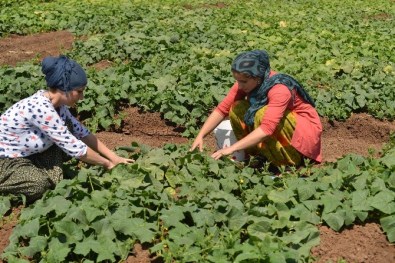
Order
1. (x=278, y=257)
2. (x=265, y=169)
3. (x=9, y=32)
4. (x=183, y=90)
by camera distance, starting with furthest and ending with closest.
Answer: (x=9, y=32), (x=183, y=90), (x=265, y=169), (x=278, y=257)

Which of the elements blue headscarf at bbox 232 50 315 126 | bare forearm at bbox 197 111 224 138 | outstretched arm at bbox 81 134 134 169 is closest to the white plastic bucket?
bare forearm at bbox 197 111 224 138

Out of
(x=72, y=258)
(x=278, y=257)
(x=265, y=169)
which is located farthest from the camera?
(x=265, y=169)

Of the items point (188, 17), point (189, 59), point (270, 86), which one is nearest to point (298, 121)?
point (270, 86)

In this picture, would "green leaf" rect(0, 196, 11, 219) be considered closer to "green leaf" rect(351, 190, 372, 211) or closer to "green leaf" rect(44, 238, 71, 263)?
"green leaf" rect(44, 238, 71, 263)

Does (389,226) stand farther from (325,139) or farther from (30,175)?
(325,139)

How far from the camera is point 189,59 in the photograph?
27.9 ft

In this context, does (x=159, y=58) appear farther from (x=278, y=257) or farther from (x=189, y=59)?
(x=278, y=257)

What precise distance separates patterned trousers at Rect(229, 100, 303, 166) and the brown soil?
42.2 inches

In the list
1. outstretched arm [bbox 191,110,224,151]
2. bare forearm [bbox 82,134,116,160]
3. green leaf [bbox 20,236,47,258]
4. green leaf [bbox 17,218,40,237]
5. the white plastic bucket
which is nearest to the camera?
green leaf [bbox 20,236,47,258]

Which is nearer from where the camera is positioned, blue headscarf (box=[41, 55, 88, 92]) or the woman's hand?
blue headscarf (box=[41, 55, 88, 92])

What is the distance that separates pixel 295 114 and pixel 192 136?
160cm

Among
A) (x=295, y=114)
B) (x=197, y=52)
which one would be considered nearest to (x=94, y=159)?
(x=295, y=114)

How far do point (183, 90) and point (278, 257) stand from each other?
405 cm

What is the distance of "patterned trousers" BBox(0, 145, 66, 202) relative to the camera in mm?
4348
